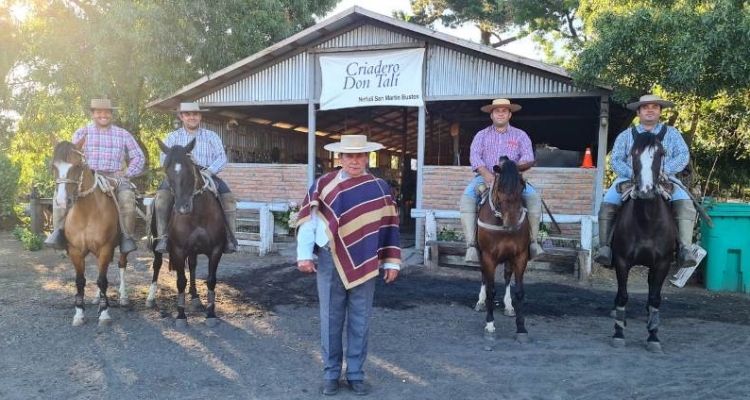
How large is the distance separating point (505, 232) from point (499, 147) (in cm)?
115

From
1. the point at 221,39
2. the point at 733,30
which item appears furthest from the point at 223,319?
the point at 221,39

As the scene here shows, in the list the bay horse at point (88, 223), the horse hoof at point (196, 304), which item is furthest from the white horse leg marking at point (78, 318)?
the horse hoof at point (196, 304)

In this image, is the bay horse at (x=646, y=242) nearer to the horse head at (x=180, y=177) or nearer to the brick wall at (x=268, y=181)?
the horse head at (x=180, y=177)

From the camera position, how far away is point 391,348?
16.7ft

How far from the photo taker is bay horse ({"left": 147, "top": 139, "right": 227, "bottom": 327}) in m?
5.35

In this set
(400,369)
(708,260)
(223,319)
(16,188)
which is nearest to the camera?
(400,369)

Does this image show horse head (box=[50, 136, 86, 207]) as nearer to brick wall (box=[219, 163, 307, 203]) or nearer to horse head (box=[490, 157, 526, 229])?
horse head (box=[490, 157, 526, 229])

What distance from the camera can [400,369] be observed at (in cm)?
452

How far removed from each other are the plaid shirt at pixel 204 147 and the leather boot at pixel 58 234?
133 centimetres

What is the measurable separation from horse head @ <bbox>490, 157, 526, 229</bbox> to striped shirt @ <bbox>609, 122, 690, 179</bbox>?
125 centimetres

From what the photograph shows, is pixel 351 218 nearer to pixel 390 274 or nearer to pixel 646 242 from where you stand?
pixel 390 274

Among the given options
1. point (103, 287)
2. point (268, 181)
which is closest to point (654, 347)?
point (103, 287)

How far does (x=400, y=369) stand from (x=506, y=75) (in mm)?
7559

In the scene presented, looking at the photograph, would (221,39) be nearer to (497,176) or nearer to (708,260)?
(497,176)
